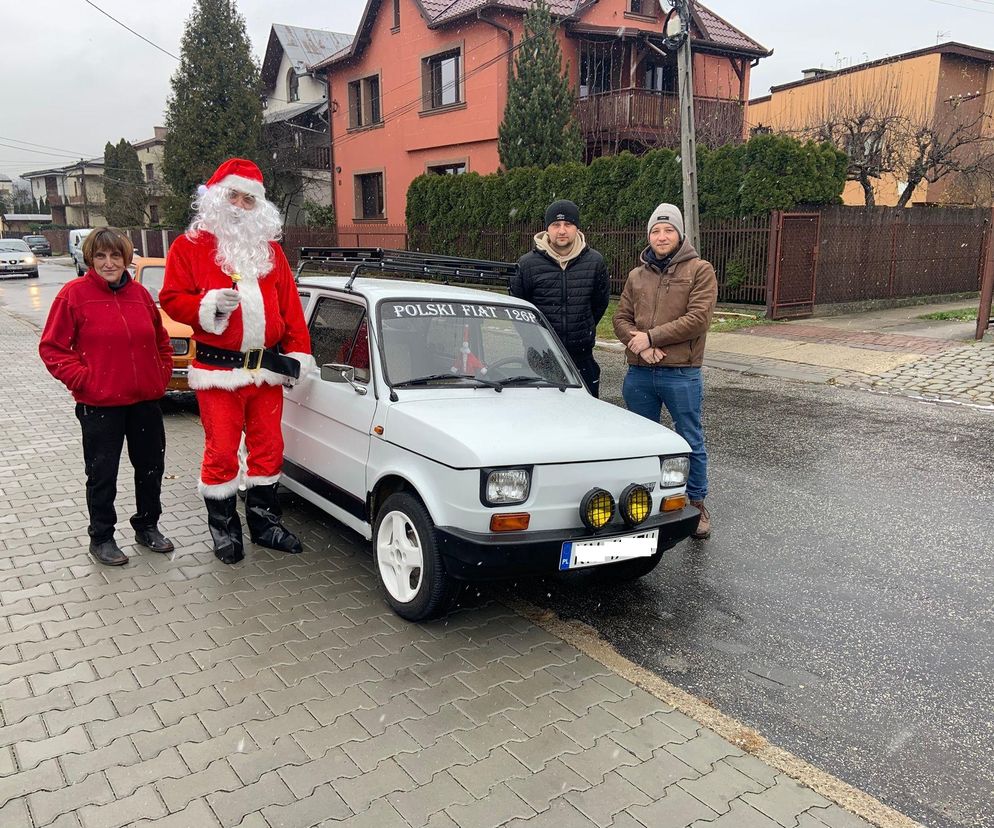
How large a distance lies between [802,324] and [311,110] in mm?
29487

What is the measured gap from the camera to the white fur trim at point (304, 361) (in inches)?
183

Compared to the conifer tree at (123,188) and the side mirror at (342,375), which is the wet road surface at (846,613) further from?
the conifer tree at (123,188)

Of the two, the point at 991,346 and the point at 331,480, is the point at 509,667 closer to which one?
the point at 331,480

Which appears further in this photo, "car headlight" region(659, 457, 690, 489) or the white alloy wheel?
"car headlight" region(659, 457, 690, 489)

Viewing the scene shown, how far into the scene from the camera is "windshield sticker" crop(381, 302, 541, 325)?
4.50 metres

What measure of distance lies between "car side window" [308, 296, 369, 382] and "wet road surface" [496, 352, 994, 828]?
160 cm

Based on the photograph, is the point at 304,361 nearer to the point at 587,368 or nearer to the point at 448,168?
the point at 587,368

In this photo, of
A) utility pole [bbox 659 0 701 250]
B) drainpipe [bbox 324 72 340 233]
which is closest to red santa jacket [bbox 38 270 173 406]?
utility pole [bbox 659 0 701 250]

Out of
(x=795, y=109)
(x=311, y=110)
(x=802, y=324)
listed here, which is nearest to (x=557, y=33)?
(x=795, y=109)

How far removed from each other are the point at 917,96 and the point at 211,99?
89.9ft

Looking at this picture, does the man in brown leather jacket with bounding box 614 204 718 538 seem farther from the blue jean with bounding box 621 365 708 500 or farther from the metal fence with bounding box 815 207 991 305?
the metal fence with bounding box 815 207 991 305

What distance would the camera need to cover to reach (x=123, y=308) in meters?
4.33

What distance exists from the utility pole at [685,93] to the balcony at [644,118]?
11131 mm

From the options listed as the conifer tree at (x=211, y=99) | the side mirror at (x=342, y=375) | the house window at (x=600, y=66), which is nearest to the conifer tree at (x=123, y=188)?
the conifer tree at (x=211, y=99)
